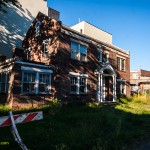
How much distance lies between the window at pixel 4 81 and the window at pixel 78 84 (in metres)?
5.89

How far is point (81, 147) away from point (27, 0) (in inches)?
1079

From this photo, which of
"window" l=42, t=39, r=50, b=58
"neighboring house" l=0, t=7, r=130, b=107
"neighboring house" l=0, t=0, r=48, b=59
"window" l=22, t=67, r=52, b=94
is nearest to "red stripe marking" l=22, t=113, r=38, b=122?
"neighboring house" l=0, t=7, r=130, b=107

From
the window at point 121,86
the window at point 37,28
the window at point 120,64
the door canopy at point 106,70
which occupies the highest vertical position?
the window at point 37,28

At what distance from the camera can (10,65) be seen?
16094 millimetres

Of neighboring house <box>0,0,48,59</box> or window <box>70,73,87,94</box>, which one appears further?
neighboring house <box>0,0,48,59</box>

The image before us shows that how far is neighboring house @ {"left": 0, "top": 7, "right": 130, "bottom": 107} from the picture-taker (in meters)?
15.9

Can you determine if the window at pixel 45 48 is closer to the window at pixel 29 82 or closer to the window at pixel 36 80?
the window at pixel 36 80

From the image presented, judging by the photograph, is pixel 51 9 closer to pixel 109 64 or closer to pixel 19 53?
pixel 19 53

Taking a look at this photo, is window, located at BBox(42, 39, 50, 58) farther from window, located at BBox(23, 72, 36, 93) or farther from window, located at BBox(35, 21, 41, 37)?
window, located at BBox(23, 72, 36, 93)

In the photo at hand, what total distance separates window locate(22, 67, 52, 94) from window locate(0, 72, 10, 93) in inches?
75.5

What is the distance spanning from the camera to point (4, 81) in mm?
17422

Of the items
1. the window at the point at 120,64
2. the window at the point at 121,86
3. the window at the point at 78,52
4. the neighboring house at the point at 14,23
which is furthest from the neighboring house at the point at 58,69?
the neighboring house at the point at 14,23

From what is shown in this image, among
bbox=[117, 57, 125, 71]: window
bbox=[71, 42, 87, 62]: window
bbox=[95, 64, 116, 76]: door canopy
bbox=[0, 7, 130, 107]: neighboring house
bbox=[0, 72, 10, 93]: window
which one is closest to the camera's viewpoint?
bbox=[0, 7, 130, 107]: neighboring house

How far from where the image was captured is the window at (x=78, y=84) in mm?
18844
